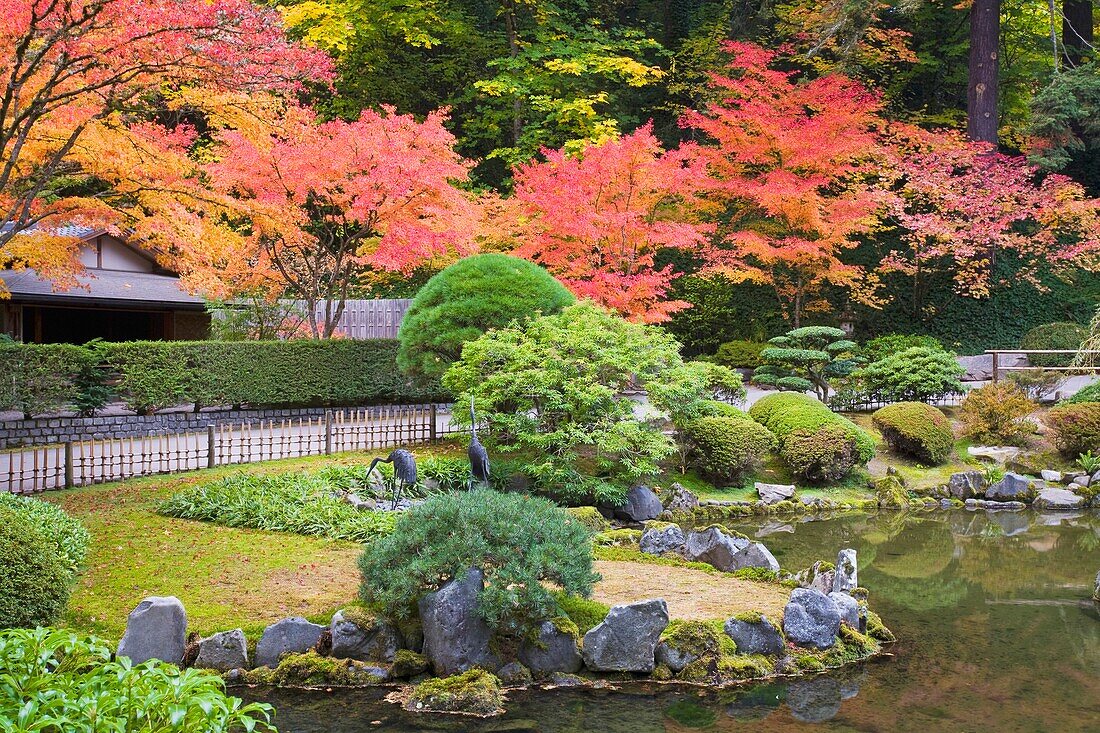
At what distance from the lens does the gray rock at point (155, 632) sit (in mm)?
6121

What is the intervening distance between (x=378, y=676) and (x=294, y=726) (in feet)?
2.77

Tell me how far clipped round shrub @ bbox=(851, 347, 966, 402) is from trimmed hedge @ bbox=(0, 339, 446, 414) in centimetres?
838

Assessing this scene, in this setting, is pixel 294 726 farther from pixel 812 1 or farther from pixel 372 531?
pixel 812 1

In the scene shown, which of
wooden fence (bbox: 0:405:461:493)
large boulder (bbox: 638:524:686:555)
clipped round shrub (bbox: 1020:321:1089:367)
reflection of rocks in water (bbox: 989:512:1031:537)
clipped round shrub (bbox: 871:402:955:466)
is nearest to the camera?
large boulder (bbox: 638:524:686:555)

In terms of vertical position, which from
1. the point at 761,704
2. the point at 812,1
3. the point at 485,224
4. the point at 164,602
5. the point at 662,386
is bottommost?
the point at 761,704

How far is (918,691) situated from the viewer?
252 inches

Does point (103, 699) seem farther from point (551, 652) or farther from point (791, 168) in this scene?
point (791, 168)

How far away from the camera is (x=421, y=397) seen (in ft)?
59.1

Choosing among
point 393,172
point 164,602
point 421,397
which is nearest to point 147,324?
point 421,397

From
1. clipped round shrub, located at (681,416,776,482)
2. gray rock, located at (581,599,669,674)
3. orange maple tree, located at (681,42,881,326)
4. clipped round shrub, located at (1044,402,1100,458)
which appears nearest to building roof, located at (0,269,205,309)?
clipped round shrub, located at (681,416,776,482)

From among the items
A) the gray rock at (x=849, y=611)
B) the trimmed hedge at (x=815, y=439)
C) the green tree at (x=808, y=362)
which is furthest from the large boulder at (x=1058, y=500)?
A: the gray rock at (x=849, y=611)

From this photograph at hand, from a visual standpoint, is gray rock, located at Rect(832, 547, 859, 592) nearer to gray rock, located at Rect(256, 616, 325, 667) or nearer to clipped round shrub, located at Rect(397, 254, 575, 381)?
gray rock, located at Rect(256, 616, 325, 667)

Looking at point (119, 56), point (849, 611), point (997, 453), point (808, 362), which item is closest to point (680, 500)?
point (849, 611)

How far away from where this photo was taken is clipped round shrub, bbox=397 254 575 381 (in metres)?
13.4
